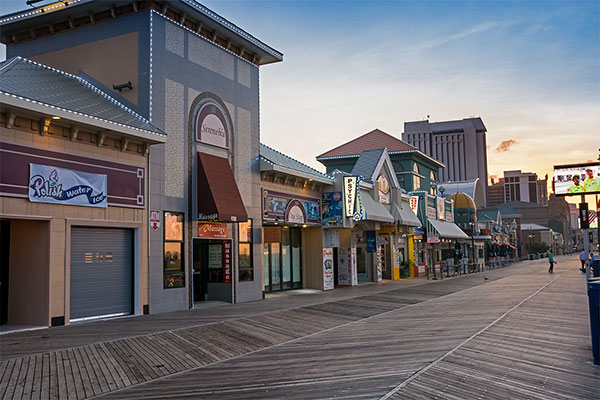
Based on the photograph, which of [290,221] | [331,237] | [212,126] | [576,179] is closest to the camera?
[212,126]

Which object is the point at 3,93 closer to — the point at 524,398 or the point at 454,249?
the point at 524,398

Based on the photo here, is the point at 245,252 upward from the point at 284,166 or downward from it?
downward

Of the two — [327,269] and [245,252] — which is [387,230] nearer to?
[327,269]

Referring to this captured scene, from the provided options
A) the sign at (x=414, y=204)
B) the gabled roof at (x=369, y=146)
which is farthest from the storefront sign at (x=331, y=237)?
the gabled roof at (x=369, y=146)

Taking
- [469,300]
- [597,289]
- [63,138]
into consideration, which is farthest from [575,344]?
[63,138]

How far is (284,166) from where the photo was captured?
23922 millimetres

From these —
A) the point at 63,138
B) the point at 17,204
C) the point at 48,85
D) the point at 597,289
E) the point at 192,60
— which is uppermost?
the point at 192,60

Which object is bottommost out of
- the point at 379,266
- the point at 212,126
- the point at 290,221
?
the point at 379,266

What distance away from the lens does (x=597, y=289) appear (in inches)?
382

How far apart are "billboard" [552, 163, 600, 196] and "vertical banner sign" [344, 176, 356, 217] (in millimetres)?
9264

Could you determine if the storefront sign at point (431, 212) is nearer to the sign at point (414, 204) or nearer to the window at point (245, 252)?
the sign at point (414, 204)

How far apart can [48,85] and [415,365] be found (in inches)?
496

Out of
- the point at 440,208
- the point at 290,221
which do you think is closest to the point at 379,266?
the point at 290,221

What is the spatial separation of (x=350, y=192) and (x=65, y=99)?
51.8 feet
